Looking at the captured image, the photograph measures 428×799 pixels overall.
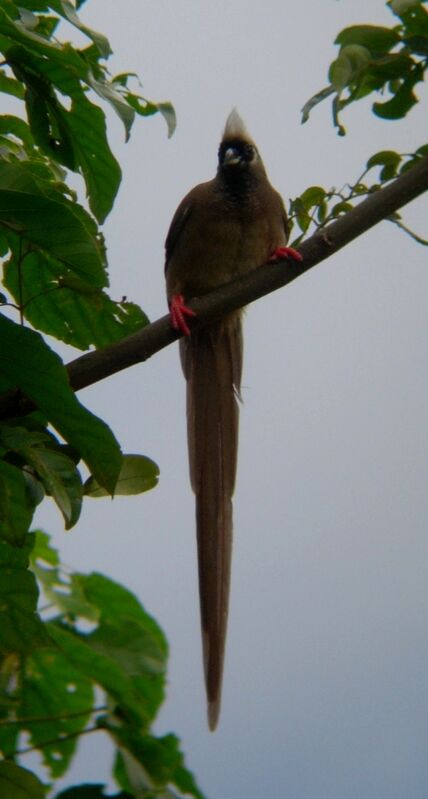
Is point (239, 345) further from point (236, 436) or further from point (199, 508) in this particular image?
point (199, 508)

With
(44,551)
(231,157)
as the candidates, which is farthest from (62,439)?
(231,157)

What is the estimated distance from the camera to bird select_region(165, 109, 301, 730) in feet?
9.78

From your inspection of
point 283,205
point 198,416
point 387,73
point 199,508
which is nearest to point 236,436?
point 198,416

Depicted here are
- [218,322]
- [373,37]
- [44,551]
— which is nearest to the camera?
[373,37]

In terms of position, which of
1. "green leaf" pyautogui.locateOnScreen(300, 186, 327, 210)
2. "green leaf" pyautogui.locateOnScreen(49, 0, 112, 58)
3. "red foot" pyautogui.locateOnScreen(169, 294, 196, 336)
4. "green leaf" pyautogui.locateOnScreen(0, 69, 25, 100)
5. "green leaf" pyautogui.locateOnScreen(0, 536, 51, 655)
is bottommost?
"green leaf" pyautogui.locateOnScreen(0, 536, 51, 655)

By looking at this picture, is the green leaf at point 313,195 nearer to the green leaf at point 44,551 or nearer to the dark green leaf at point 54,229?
the dark green leaf at point 54,229

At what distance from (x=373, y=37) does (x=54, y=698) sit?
1.56 m

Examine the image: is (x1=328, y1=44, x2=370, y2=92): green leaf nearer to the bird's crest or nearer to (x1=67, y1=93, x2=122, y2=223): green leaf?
(x1=67, y1=93, x2=122, y2=223): green leaf

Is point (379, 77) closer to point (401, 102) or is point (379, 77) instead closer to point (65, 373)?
point (401, 102)

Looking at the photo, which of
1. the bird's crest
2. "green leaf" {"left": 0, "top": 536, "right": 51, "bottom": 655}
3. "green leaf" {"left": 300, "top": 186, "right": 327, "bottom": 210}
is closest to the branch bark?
"green leaf" {"left": 300, "top": 186, "right": 327, "bottom": 210}

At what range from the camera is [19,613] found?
1.96 meters

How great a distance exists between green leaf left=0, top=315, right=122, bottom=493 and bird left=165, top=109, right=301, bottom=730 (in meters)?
0.95

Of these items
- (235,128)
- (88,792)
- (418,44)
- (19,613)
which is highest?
(235,128)

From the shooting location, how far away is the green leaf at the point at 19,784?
5.94 ft
